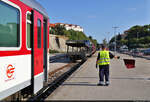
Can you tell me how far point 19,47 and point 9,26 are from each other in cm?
63

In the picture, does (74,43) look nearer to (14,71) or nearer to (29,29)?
(29,29)

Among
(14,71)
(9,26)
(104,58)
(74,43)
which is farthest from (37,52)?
(74,43)

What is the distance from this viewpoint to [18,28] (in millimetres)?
4699

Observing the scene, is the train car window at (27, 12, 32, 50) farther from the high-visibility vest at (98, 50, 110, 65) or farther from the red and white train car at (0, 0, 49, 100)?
the high-visibility vest at (98, 50, 110, 65)

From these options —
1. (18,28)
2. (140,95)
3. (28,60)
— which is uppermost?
(18,28)

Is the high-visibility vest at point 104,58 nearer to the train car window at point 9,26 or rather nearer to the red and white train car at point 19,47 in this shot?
the red and white train car at point 19,47

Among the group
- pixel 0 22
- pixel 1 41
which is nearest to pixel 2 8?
pixel 0 22

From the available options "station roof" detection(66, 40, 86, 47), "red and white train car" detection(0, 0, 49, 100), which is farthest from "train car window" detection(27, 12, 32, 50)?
"station roof" detection(66, 40, 86, 47)

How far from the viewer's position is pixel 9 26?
4.33m

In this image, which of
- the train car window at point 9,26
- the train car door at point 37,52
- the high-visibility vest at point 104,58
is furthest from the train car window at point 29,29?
the high-visibility vest at point 104,58

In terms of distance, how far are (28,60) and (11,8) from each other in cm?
160

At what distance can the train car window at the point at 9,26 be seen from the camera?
404 cm

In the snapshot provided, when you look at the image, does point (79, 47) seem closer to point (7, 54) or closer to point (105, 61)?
point (105, 61)

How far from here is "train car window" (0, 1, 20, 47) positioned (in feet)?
13.3
